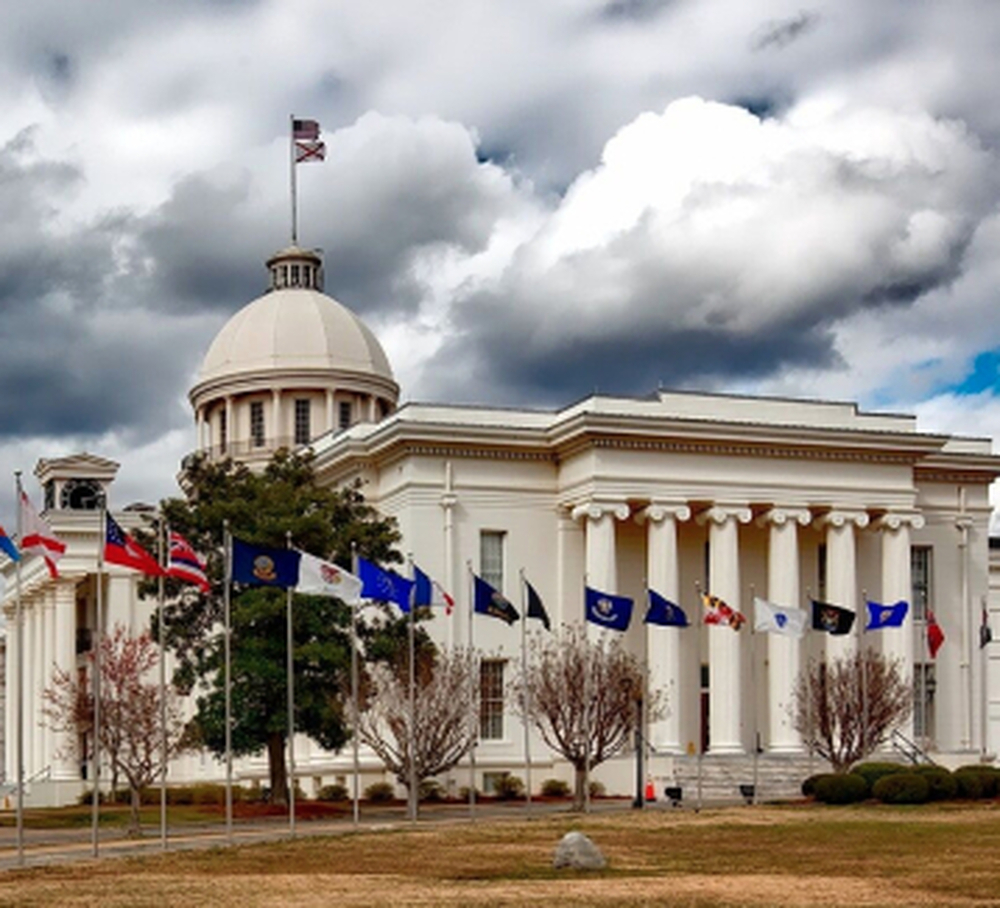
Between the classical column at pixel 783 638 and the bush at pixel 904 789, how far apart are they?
15.9 meters

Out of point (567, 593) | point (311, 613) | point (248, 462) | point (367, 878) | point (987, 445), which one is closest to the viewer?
point (367, 878)

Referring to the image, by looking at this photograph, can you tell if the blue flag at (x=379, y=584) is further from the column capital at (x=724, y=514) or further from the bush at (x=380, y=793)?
the column capital at (x=724, y=514)

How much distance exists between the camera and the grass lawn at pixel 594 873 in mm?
30625

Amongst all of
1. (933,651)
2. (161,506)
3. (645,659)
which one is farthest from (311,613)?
(933,651)

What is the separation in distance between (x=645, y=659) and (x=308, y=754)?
572 inches

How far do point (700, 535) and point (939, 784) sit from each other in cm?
2002

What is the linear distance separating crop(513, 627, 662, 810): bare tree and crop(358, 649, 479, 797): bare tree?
2147 millimetres

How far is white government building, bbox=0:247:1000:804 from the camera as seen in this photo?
71375 millimetres

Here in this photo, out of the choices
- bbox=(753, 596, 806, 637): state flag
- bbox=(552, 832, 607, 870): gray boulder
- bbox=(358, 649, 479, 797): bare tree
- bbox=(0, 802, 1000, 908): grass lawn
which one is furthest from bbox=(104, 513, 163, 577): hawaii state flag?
bbox=(753, 596, 806, 637): state flag

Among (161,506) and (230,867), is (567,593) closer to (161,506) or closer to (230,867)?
(161,506)

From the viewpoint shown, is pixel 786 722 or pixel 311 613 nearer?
pixel 311 613

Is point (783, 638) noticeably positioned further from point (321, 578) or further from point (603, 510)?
point (321, 578)

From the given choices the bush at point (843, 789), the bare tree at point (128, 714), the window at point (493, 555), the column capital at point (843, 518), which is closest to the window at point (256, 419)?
the bare tree at point (128, 714)

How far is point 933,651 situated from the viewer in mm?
71500
